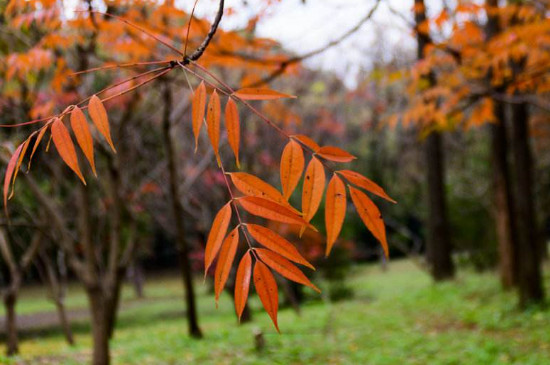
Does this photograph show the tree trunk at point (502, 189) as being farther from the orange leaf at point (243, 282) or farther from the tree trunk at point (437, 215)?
the orange leaf at point (243, 282)

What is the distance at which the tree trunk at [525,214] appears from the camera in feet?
22.1

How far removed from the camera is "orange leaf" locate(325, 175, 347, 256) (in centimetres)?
109

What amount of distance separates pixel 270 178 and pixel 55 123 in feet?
43.1

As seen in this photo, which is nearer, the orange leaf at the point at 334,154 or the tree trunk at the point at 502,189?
the orange leaf at the point at 334,154

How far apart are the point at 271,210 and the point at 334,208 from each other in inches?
5.5

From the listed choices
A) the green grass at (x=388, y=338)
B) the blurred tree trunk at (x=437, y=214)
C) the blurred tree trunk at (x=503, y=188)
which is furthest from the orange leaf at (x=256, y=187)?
the blurred tree trunk at (x=437, y=214)

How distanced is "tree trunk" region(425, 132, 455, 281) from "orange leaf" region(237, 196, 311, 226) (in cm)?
1063

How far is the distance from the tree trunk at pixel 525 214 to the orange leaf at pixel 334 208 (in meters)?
6.38

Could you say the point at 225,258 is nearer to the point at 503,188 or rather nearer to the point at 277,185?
the point at 503,188

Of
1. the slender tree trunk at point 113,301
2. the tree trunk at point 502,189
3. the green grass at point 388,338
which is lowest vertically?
the green grass at point 388,338

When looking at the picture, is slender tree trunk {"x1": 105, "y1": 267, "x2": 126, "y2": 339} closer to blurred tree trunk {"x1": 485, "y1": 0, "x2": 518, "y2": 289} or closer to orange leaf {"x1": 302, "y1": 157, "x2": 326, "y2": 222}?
blurred tree trunk {"x1": 485, "y1": 0, "x2": 518, "y2": 289}

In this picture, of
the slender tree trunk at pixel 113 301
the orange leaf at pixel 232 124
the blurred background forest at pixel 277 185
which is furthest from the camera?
the slender tree trunk at pixel 113 301

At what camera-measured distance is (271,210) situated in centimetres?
104

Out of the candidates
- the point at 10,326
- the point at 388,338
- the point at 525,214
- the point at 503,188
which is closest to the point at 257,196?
the point at 388,338
